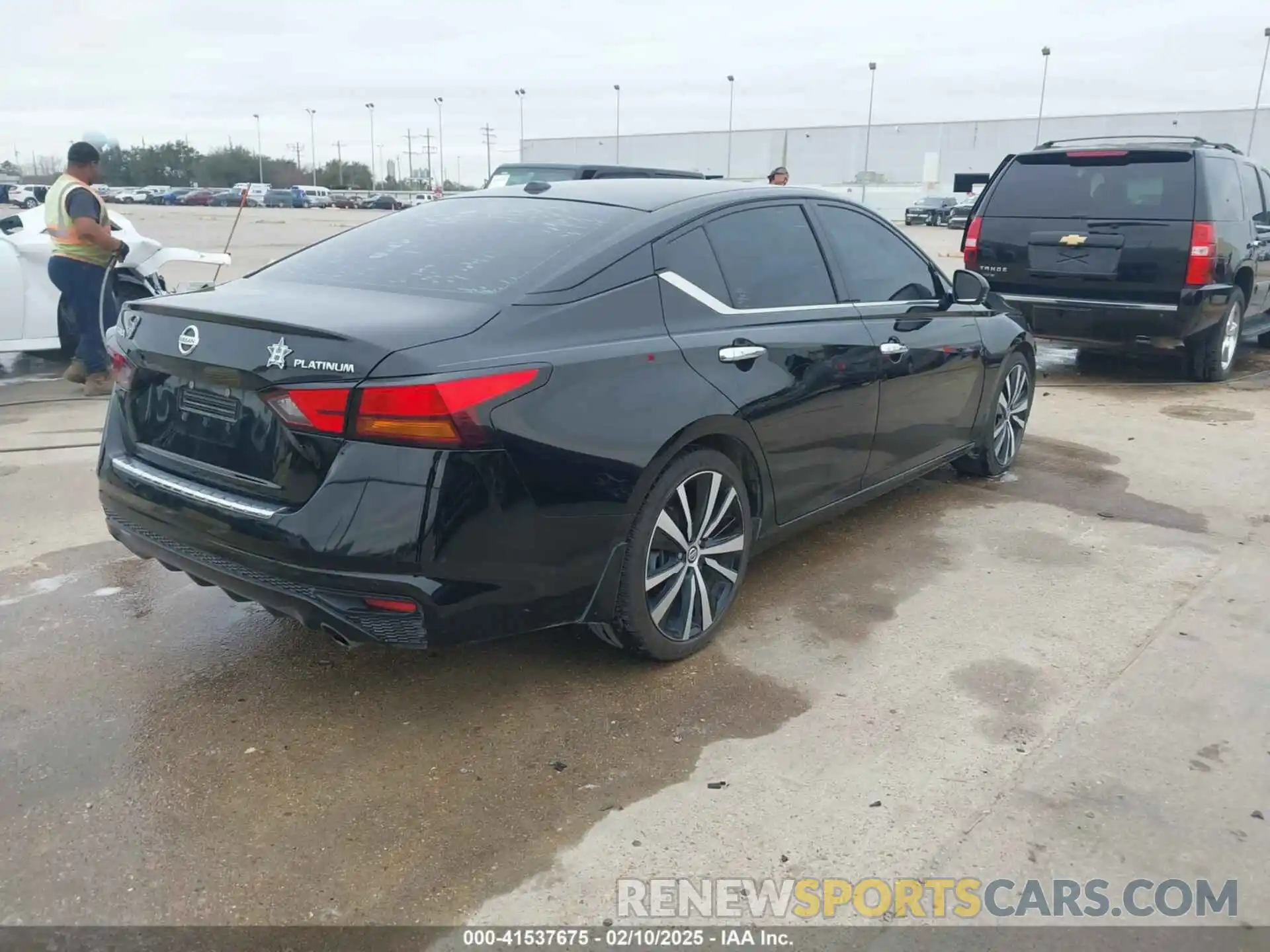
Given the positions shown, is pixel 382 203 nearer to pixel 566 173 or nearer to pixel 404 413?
pixel 566 173

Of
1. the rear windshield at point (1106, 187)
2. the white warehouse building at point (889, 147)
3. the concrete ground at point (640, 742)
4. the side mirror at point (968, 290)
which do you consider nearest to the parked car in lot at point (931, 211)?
the white warehouse building at point (889, 147)

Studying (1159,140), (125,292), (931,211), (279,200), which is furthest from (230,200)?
(1159,140)

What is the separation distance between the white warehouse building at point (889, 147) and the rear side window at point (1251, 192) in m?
50.4

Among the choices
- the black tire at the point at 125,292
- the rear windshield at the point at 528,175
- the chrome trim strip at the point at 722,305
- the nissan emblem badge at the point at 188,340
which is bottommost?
the black tire at the point at 125,292

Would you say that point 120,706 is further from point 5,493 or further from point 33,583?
point 5,493

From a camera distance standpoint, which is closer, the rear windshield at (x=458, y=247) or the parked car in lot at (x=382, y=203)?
the rear windshield at (x=458, y=247)

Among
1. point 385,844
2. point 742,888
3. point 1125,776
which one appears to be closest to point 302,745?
point 385,844

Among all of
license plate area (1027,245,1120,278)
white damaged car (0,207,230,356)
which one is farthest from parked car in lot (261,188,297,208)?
license plate area (1027,245,1120,278)

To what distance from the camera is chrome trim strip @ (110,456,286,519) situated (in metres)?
2.82

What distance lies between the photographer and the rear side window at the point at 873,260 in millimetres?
4273

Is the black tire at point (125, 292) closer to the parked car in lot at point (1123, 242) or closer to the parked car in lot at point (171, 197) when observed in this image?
the parked car in lot at point (1123, 242)

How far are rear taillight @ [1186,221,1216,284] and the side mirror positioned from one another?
3749 mm

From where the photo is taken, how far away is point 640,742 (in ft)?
9.91

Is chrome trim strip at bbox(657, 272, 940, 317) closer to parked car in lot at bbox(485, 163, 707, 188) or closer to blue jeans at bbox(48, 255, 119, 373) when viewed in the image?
blue jeans at bbox(48, 255, 119, 373)
